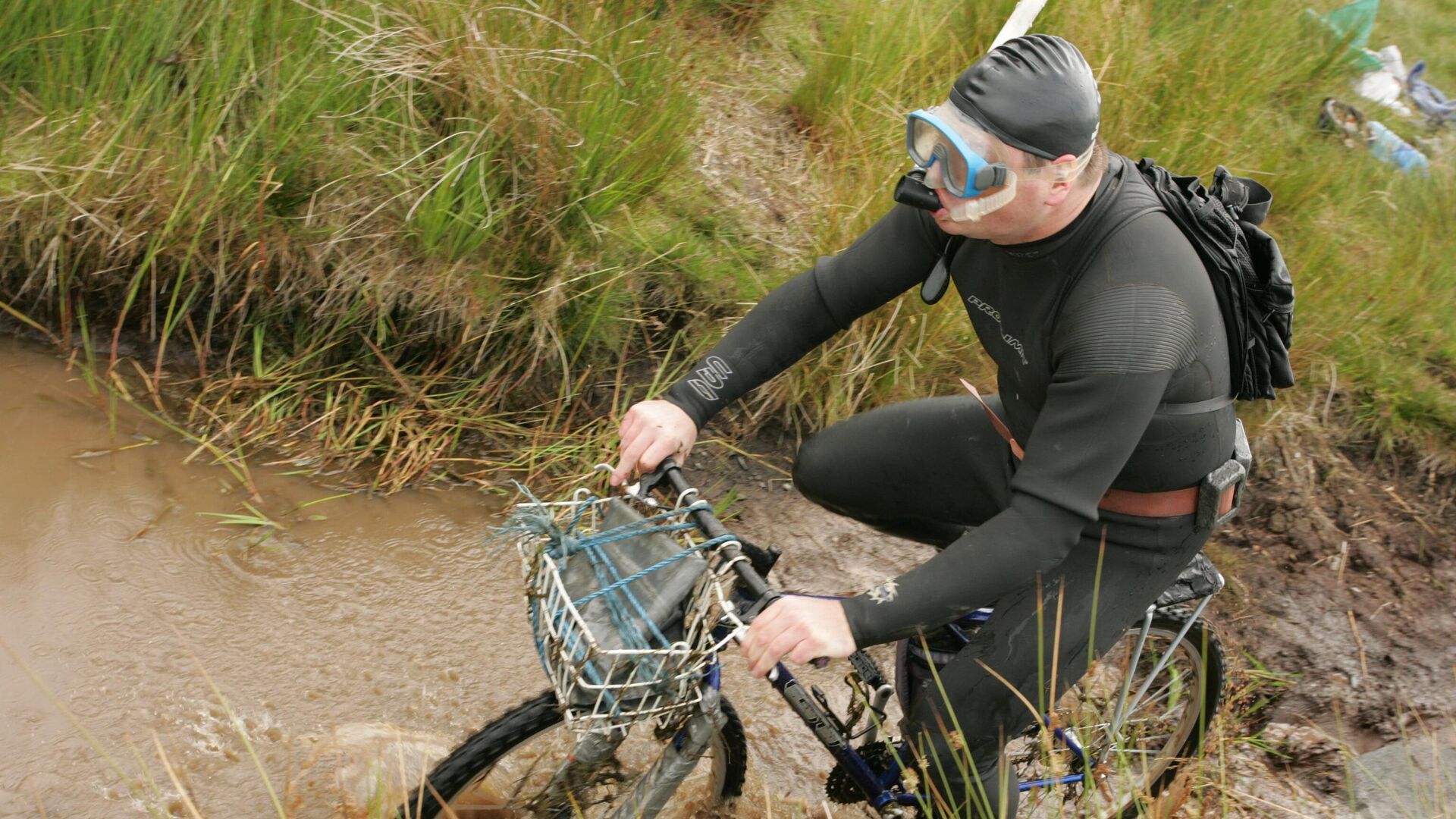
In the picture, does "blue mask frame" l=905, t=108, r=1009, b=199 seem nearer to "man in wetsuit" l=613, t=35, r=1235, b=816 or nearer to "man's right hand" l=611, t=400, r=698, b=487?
"man in wetsuit" l=613, t=35, r=1235, b=816

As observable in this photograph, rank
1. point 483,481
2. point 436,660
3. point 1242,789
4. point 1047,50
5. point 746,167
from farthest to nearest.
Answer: point 746,167
point 483,481
point 1242,789
point 436,660
point 1047,50

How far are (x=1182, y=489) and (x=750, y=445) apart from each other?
6.55 feet

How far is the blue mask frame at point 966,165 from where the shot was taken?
6.91 feet

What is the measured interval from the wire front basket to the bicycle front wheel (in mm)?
233

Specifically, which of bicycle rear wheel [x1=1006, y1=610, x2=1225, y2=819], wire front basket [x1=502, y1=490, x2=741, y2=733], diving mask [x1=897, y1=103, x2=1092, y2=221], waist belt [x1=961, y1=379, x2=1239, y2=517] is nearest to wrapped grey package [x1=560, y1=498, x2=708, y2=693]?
wire front basket [x1=502, y1=490, x2=741, y2=733]

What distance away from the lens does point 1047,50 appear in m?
2.18

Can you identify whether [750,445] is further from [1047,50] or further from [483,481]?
[1047,50]

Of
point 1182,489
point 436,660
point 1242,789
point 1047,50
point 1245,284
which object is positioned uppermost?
point 1047,50

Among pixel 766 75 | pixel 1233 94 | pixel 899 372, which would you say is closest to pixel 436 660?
pixel 899 372

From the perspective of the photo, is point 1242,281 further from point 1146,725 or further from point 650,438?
point 1146,725

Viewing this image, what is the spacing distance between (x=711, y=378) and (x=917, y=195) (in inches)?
25.4

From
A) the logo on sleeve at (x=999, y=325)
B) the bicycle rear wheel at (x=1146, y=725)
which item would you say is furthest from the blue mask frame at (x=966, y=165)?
the bicycle rear wheel at (x=1146, y=725)

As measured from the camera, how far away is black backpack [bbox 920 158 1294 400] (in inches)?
89.1

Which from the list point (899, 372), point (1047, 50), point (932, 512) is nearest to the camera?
point (1047, 50)
